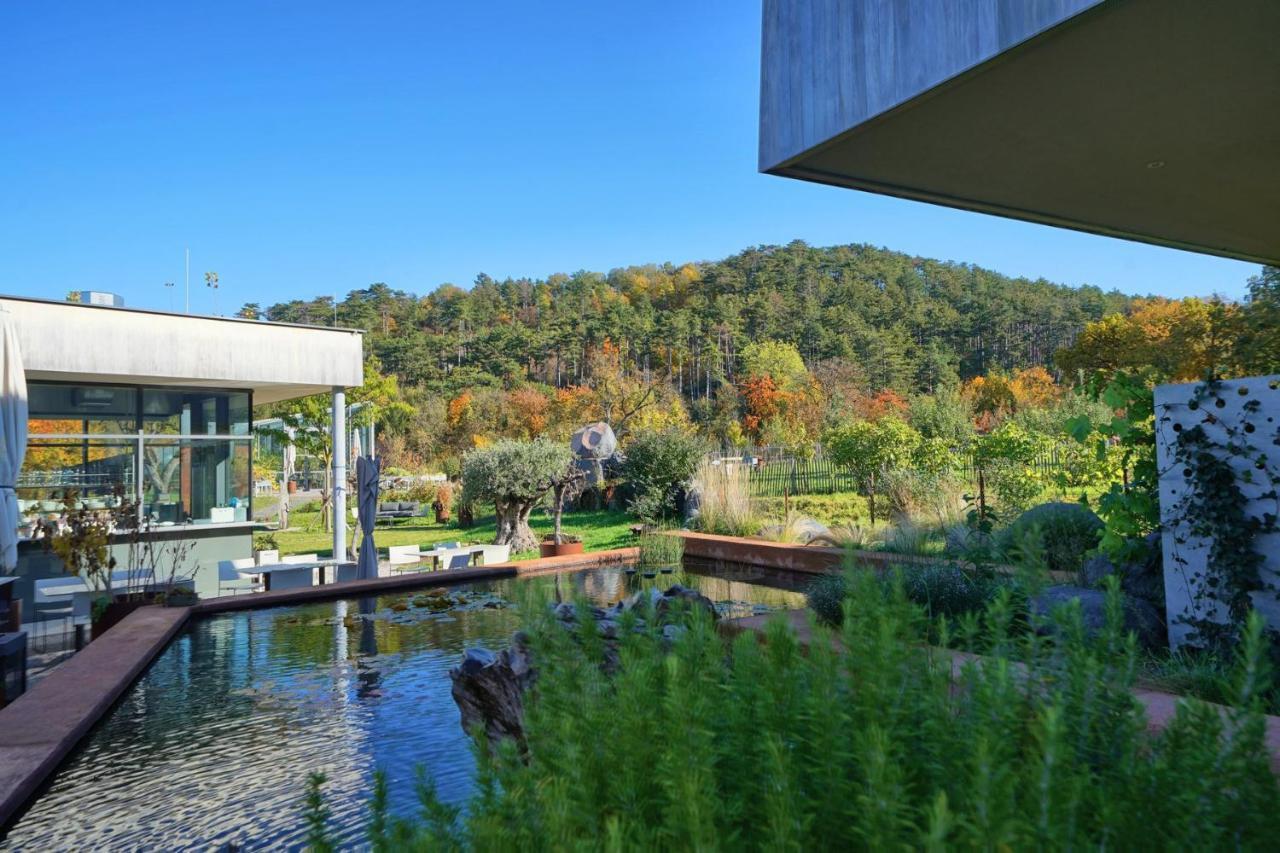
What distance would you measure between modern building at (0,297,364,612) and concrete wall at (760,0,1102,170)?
29.4ft

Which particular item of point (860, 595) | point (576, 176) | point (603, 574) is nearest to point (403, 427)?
point (576, 176)

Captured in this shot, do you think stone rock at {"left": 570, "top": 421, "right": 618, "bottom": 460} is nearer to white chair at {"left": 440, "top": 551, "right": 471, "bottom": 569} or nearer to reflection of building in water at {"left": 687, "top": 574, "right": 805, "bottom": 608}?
white chair at {"left": 440, "top": 551, "right": 471, "bottom": 569}

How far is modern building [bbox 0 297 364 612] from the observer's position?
10.1 meters

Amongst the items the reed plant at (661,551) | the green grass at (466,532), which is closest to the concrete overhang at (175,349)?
the green grass at (466,532)

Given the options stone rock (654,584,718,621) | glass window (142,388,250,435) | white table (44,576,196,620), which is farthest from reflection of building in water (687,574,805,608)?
glass window (142,388,250,435)

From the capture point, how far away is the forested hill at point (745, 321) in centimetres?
4719

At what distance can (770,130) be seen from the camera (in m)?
4.31

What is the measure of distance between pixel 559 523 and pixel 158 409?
19.5ft

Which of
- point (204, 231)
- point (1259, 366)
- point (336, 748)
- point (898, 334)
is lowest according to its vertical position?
point (336, 748)

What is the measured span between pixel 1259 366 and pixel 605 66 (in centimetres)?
2691

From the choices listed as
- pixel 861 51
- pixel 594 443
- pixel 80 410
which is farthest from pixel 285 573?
pixel 594 443

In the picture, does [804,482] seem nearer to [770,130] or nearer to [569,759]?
[770,130]

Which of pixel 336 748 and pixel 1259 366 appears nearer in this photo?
pixel 336 748

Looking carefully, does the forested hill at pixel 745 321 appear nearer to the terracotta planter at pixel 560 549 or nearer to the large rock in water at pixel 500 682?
the terracotta planter at pixel 560 549
